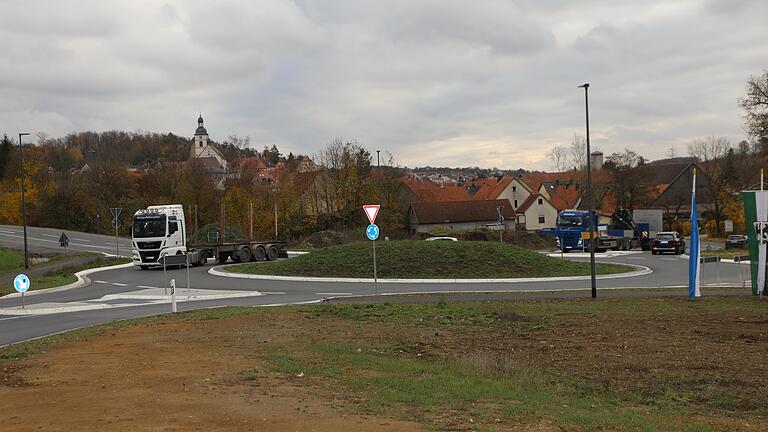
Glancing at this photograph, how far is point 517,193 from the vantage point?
11162 cm

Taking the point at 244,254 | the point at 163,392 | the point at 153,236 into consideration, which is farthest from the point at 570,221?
the point at 163,392

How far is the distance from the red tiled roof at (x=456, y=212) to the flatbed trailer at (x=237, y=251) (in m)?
43.8

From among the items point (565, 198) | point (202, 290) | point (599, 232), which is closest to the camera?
point (202, 290)

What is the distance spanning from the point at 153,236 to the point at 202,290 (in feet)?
43.6

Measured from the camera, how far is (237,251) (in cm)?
4522

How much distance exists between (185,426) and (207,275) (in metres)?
30.8

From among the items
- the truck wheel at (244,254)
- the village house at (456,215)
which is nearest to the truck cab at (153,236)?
the truck wheel at (244,254)

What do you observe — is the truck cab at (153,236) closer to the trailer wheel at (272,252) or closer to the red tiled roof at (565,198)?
the trailer wheel at (272,252)

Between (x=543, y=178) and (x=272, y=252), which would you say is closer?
(x=272, y=252)

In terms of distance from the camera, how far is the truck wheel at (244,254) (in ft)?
148

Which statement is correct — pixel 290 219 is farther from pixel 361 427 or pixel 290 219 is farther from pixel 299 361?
pixel 361 427

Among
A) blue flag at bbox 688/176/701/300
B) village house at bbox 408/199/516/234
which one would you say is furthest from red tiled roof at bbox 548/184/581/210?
blue flag at bbox 688/176/701/300

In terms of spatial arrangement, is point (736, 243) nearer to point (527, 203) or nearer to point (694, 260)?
point (527, 203)

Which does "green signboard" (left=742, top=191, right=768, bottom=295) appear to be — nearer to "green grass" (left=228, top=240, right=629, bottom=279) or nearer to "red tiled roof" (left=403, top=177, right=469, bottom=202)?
"green grass" (left=228, top=240, right=629, bottom=279)
